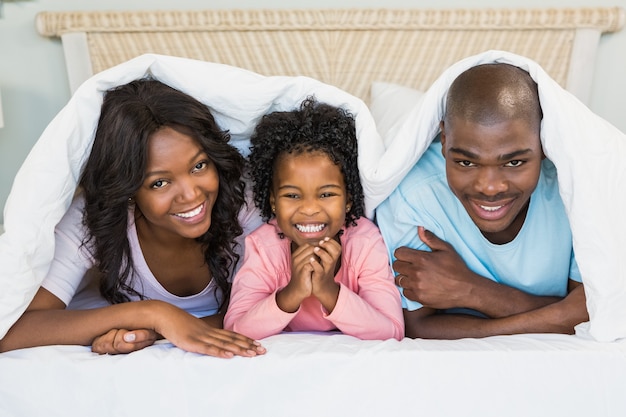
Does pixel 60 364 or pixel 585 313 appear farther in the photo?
pixel 585 313

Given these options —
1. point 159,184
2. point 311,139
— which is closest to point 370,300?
point 311,139

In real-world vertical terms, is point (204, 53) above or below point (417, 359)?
above

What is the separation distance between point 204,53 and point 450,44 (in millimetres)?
780

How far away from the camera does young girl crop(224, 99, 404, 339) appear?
1103mm

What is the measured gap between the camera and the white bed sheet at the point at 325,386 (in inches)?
37.3

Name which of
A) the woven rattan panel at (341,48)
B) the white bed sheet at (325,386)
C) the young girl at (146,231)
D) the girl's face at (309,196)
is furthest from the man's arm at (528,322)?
the woven rattan panel at (341,48)

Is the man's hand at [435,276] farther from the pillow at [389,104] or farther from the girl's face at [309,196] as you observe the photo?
the pillow at [389,104]

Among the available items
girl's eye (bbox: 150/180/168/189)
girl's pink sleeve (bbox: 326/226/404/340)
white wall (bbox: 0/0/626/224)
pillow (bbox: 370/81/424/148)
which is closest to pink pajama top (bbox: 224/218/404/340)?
girl's pink sleeve (bbox: 326/226/404/340)

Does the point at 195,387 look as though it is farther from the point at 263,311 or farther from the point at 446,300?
the point at 446,300

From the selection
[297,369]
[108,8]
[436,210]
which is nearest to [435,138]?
[436,210]

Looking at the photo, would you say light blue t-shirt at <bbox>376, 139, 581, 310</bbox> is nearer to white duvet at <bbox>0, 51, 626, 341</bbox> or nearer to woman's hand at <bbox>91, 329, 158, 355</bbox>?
white duvet at <bbox>0, 51, 626, 341</bbox>

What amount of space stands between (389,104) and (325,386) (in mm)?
895

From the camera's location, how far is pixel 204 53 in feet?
6.19

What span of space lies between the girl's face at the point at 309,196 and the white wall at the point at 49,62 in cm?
95
